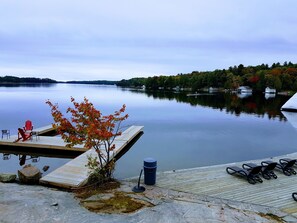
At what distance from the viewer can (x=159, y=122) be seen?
Answer: 28.0 meters

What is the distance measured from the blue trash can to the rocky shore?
1.97ft

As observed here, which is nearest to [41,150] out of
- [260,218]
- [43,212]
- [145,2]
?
[43,212]

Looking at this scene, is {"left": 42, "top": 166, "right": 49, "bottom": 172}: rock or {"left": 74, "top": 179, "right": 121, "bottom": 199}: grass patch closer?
{"left": 74, "top": 179, "right": 121, "bottom": 199}: grass patch

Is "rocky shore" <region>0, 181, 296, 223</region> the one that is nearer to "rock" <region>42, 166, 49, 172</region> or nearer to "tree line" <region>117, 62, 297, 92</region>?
"rock" <region>42, 166, 49, 172</region>

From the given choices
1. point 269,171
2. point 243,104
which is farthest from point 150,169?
point 243,104

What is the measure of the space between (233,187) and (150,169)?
2575mm

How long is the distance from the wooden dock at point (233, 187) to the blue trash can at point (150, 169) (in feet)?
1.09

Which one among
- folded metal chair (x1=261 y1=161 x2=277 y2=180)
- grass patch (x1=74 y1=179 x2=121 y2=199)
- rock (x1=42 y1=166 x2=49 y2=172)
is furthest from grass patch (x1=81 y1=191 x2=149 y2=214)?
rock (x1=42 y1=166 x2=49 y2=172)

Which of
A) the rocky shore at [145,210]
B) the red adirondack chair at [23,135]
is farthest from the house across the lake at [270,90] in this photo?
the rocky shore at [145,210]

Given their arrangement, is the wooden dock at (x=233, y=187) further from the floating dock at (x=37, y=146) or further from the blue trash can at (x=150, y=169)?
the floating dock at (x=37, y=146)

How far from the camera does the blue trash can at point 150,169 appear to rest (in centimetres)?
782

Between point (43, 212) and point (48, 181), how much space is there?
2466 millimetres

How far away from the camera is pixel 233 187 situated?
26.4 feet

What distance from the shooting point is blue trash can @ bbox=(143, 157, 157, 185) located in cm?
782
